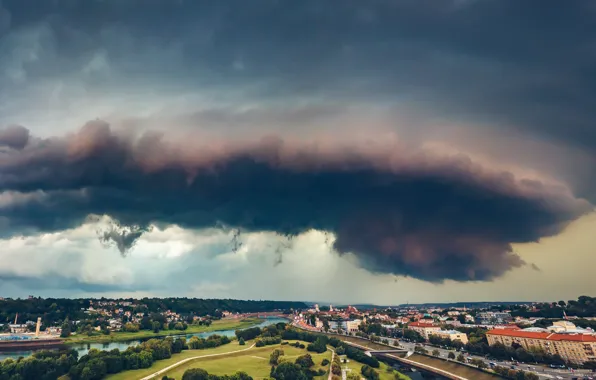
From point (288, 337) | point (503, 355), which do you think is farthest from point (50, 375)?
point (503, 355)

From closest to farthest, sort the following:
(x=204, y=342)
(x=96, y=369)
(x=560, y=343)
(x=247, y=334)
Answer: (x=96, y=369)
(x=560, y=343)
(x=204, y=342)
(x=247, y=334)

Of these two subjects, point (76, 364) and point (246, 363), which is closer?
point (76, 364)

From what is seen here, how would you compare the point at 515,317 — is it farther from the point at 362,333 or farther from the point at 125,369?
the point at 125,369

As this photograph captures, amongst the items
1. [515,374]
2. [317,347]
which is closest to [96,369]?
[317,347]

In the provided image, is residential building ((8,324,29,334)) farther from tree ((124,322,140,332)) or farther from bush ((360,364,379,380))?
bush ((360,364,379,380))

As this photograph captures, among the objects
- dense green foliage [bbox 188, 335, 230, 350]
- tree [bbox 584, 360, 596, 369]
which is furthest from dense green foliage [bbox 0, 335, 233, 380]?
tree [bbox 584, 360, 596, 369]

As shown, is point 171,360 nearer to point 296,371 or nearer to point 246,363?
point 246,363
